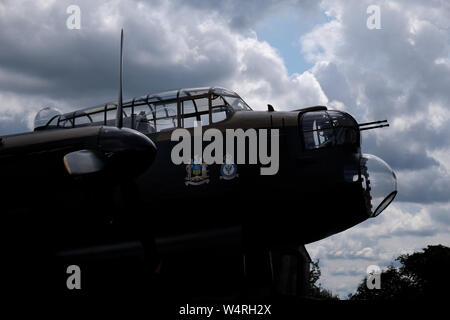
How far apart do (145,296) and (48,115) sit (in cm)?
628

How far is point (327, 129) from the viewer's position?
36.8ft

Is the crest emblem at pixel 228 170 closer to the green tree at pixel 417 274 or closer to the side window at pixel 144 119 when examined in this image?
Result: the side window at pixel 144 119

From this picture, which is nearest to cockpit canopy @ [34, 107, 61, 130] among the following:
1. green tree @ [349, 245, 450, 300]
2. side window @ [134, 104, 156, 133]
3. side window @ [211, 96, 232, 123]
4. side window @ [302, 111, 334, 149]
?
side window @ [134, 104, 156, 133]

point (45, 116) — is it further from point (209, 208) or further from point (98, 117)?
point (209, 208)

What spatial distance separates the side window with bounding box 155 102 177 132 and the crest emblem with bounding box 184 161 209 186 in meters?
1.39

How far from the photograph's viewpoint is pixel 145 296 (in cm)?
1110

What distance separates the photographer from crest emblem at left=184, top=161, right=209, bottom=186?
11.0 metres

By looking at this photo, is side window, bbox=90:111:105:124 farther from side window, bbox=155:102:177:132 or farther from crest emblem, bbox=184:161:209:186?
crest emblem, bbox=184:161:209:186

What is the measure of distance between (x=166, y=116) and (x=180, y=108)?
0.40m

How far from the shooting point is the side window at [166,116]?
12.1 metres

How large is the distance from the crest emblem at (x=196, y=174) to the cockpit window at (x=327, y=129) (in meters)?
2.24

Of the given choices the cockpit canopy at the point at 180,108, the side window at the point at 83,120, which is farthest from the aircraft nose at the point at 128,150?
the side window at the point at 83,120
